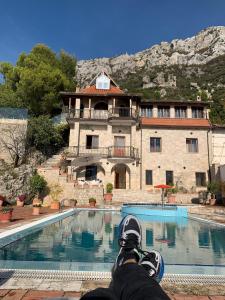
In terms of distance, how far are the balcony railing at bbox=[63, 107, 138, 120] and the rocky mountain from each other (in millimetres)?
34660

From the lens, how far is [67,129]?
2873cm

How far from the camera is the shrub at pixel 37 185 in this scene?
2138 centimetres

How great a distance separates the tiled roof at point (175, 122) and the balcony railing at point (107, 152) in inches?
134

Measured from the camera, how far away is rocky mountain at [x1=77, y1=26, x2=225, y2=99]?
2744 inches

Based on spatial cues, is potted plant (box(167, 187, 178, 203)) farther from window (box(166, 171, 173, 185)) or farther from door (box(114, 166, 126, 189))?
door (box(114, 166, 126, 189))

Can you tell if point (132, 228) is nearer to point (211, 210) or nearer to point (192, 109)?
point (211, 210)

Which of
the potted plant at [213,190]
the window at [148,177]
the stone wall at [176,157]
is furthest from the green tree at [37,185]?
the potted plant at [213,190]

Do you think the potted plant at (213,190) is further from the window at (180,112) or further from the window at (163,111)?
the window at (163,111)

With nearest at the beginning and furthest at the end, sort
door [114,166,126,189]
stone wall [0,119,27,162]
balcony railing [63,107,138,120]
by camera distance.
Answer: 1. stone wall [0,119,27,162]
2. balcony railing [63,107,138,120]
3. door [114,166,126,189]

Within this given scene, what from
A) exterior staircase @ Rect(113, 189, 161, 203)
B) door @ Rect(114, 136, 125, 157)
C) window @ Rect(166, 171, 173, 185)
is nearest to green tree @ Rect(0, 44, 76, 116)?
door @ Rect(114, 136, 125, 157)

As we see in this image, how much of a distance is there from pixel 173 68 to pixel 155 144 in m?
66.9

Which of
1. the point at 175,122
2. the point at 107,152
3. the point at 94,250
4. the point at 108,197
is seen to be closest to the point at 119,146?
the point at 107,152

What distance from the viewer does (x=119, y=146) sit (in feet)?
83.6

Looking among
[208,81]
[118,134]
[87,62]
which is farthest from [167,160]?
[87,62]
